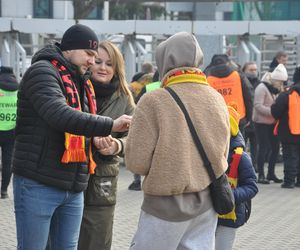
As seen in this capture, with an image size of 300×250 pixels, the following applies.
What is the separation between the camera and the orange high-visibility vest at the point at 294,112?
42.6ft

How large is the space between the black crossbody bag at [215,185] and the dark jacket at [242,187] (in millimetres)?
973

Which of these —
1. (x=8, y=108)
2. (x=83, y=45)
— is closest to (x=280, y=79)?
(x=8, y=108)

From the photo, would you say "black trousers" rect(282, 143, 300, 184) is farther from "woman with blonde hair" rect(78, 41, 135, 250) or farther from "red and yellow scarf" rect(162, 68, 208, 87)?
"red and yellow scarf" rect(162, 68, 208, 87)

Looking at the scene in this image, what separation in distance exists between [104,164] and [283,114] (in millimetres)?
8007

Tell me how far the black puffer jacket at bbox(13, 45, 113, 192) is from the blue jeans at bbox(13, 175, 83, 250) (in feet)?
0.19

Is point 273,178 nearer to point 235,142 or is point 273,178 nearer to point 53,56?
point 235,142

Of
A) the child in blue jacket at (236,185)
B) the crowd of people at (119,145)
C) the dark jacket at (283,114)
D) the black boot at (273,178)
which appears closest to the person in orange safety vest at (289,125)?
the dark jacket at (283,114)

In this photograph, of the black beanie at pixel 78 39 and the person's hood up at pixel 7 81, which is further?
the person's hood up at pixel 7 81

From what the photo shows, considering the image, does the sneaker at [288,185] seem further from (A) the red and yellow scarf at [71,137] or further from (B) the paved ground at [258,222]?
(A) the red and yellow scarf at [71,137]

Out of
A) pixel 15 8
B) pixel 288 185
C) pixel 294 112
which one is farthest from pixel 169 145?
pixel 15 8

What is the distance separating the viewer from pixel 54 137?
4.55 m

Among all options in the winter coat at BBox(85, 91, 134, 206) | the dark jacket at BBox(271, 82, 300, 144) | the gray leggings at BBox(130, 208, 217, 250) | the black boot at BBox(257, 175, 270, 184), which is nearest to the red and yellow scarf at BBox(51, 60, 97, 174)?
the gray leggings at BBox(130, 208, 217, 250)

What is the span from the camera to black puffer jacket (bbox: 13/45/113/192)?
14.4 ft

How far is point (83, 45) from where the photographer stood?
474 centimetres
